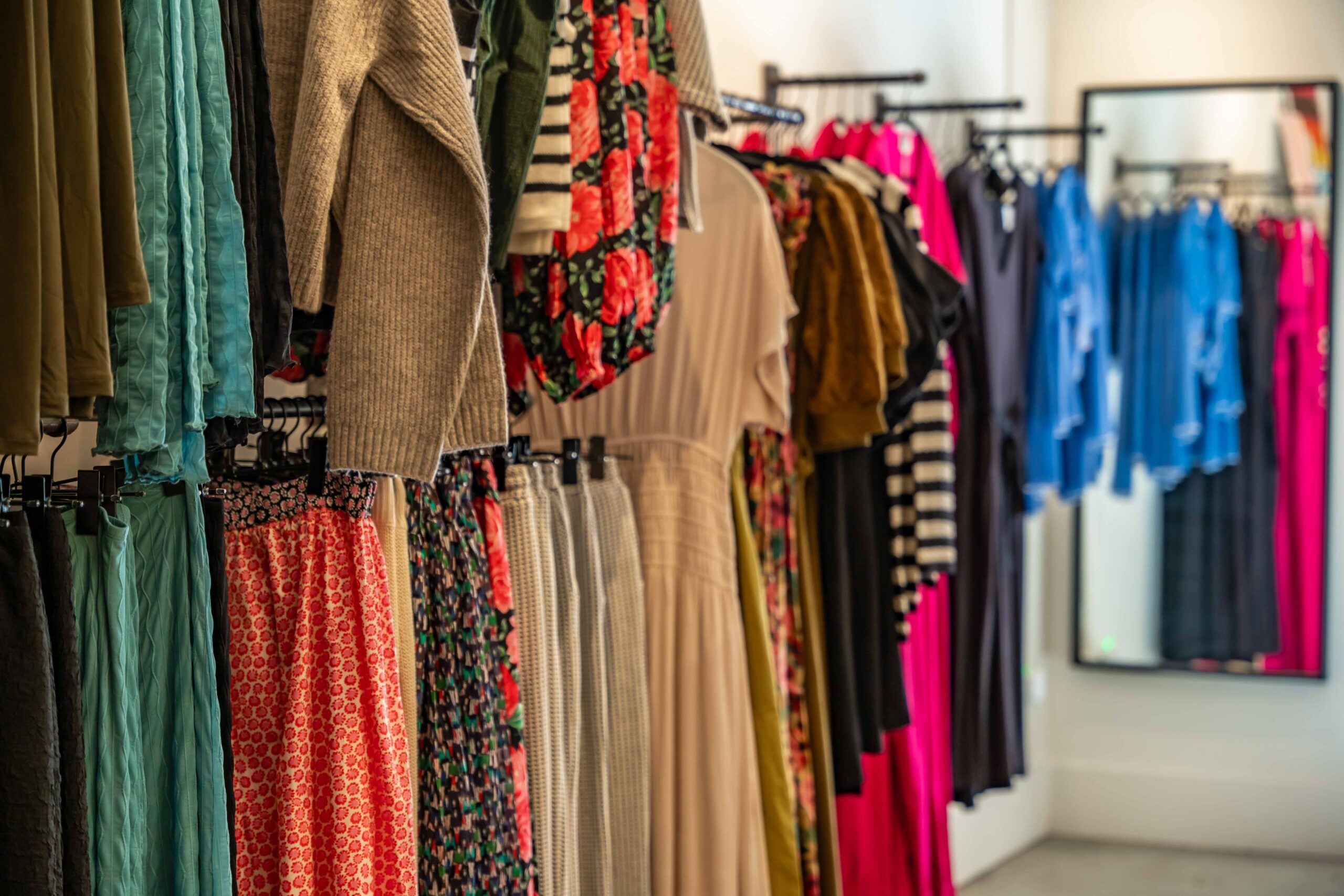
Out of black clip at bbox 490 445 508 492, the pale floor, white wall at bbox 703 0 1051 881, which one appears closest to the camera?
black clip at bbox 490 445 508 492

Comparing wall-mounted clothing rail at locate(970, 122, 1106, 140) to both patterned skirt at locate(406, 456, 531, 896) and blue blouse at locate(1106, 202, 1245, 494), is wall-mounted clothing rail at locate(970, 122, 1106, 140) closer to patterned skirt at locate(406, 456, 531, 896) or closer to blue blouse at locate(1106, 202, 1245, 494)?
blue blouse at locate(1106, 202, 1245, 494)

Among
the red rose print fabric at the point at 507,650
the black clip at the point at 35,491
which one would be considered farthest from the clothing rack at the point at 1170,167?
the black clip at the point at 35,491

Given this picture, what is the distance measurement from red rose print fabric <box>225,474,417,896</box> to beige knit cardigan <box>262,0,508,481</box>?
138 mm

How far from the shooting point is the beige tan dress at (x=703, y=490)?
6.43 ft

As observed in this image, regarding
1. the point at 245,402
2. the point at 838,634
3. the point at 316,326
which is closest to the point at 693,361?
the point at 838,634

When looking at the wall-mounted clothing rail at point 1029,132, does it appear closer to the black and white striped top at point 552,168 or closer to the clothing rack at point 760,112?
the clothing rack at point 760,112

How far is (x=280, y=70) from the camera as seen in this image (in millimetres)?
1333

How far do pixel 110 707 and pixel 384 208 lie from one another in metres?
0.53

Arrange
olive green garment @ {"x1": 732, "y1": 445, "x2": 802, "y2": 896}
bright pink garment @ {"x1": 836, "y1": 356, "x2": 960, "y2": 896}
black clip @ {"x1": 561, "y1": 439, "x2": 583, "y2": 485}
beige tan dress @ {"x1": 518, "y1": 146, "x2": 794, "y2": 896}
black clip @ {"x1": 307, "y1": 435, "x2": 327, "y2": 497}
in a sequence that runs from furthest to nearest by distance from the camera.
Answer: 1. bright pink garment @ {"x1": 836, "y1": 356, "x2": 960, "y2": 896}
2. olive green garment @ {"x1": 732, "y1": 445, "x2": 802, "y2": 896}
3. beige tan dress @ {"x1": 518, "y1": 146, "x2": 794, "y2": 896}
4. black clip @ {"x1": 561, "y1": 439, "x2": 583, "y2": 485}
5. black clip @ {"x1": 307, "y1": 435, "x2": 327, "y2": 497}

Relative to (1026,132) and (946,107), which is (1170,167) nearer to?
(1026,132)

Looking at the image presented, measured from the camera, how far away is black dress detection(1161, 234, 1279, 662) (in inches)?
165

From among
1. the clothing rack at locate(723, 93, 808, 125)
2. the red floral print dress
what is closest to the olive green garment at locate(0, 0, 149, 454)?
the red floral print dress

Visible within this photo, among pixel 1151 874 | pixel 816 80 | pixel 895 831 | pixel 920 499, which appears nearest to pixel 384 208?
pixel 920 499

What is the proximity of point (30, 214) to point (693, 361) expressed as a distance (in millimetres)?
1210
